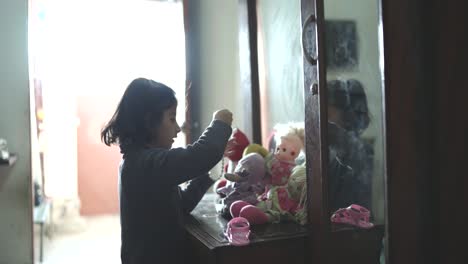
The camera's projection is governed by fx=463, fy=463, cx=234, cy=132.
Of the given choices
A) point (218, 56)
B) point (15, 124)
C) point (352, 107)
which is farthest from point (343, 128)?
point (15, 124)

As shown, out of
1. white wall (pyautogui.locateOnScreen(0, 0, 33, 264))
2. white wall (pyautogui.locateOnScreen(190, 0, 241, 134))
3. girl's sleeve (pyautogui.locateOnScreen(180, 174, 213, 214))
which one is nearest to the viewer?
girl's sleeve (pyautogui.locateOnScreen(180, 174, 213, 214))

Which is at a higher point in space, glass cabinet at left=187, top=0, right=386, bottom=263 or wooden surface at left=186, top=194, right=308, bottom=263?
glass cabinet at left=187, top=0, right=386, bottom=263

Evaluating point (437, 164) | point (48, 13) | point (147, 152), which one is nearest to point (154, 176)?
point (147, 152)

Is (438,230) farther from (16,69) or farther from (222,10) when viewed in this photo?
(16,69)

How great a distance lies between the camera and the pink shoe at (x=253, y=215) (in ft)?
3.33

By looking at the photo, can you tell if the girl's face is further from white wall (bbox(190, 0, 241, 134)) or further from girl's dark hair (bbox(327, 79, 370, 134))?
white wall (bbox(190, 0, 241, 134))

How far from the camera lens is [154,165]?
3.15 feet

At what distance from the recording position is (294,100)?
143cm

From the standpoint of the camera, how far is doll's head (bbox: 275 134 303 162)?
123cm

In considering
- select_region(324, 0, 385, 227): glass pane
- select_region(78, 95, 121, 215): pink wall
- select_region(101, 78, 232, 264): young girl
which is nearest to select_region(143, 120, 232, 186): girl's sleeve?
select_region(101, 78, 232, 264): young girl

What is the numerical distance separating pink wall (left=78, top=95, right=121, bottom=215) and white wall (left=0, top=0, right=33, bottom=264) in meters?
1.13

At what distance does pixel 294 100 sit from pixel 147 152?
0.60 meters

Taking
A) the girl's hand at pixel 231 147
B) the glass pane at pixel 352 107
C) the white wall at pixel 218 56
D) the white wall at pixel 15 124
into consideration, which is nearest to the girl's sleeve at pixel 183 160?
the glass pane at pixel 352 107

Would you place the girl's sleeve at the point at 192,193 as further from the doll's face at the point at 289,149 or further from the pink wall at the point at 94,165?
the pink wall at the point at 94,165
